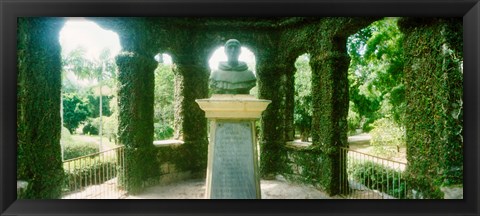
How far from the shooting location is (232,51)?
13.3 feet

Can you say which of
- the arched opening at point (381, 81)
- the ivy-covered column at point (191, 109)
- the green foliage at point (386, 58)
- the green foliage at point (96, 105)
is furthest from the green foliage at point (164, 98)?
the green foliage at point (386, 58)

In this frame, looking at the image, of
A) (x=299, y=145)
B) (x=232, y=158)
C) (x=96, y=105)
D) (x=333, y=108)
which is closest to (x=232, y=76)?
(x=232, y=158)

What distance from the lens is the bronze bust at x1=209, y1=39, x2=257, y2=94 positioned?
399cm

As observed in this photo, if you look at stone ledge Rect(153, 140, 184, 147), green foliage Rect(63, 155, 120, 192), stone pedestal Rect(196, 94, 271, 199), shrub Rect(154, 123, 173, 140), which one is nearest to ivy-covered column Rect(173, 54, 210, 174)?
stone ledge Rect(153, 140, 184, 147)

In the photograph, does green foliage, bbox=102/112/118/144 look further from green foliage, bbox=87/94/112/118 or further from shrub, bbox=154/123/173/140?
shrub, bbox=154/123/173/140

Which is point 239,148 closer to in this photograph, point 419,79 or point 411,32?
point 419,79

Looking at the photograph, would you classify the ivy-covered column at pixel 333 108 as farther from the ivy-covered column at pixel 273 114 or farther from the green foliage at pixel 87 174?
the green foliage at pixel 87 174

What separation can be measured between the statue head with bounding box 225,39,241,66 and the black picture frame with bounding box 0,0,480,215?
0.39 metres

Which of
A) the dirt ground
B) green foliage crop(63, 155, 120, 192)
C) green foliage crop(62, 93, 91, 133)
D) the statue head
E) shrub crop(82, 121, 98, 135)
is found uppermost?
the statue head

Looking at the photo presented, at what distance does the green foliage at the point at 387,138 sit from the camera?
31.9ft

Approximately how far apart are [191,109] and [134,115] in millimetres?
1907

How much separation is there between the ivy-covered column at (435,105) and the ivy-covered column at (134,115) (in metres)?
5.33

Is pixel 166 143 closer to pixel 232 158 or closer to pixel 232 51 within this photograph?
pixel 232 158
